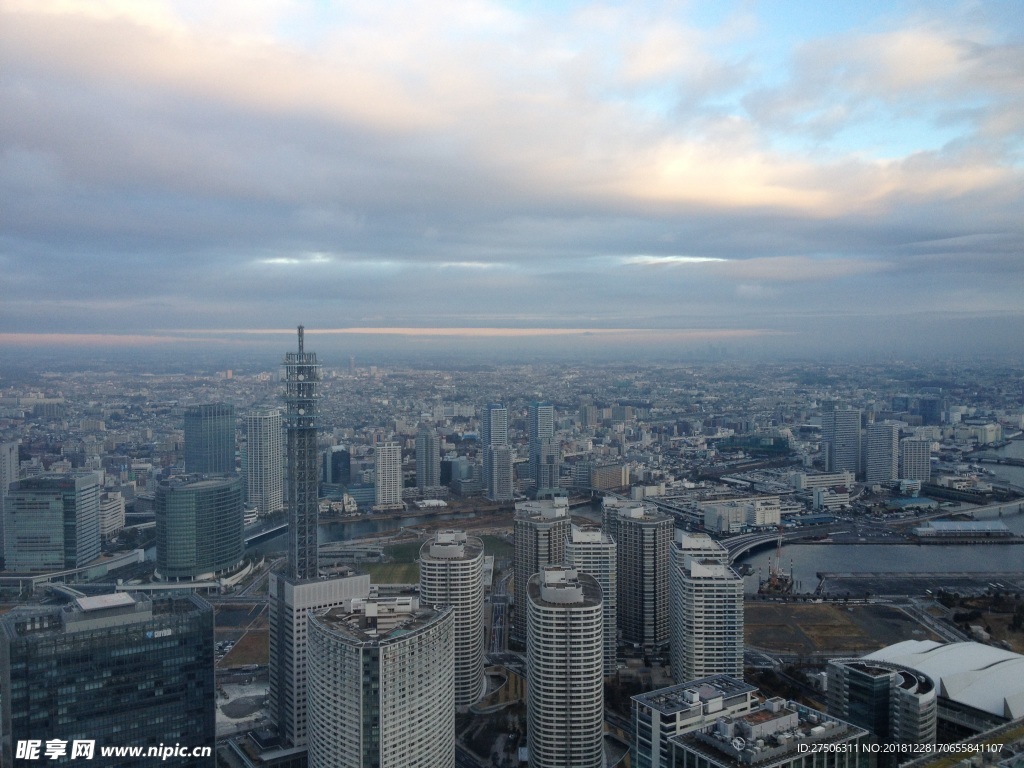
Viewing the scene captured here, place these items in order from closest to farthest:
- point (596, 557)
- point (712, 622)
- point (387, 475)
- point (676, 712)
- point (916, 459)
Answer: point (676, 712) < point (712, 622) < point (596, 557) < point (387, 475) < point (916, 459)

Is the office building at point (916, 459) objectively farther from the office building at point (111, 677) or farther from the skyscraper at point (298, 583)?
the office building at point (111, 677)

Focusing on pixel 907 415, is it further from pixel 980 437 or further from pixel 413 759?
pixel 413 759

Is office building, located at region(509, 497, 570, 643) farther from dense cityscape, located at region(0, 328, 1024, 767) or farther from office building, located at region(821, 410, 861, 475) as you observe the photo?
office building, located at region(821, 410, 861, 475)

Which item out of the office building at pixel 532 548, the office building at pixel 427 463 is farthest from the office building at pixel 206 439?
the office building at pixel 532 548

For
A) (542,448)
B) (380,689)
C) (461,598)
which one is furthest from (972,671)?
(542,448)

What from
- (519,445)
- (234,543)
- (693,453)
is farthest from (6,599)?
(693,453)

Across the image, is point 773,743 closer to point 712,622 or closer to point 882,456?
point 712,622

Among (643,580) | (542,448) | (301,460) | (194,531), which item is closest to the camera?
Answer: (301,460)
